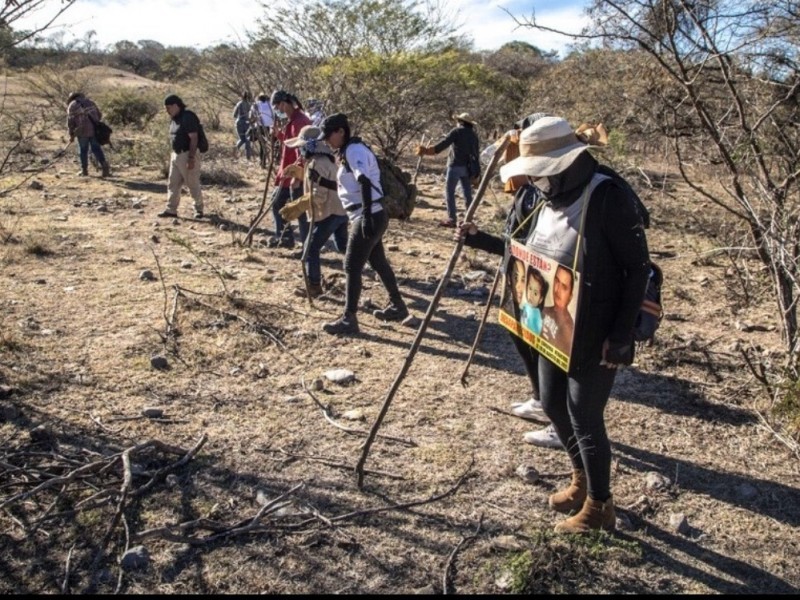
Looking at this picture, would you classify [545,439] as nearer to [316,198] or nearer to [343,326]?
[343,326]

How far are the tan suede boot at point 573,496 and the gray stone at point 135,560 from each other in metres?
1.79

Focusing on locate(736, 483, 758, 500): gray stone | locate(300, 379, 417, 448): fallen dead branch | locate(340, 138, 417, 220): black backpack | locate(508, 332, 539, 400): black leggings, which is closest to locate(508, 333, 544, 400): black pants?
locate(508, 332, 539, 400): black leggings

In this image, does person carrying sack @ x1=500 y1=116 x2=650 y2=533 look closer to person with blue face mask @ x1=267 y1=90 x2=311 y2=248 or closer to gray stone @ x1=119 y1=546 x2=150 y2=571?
gray stone @ x1=119 y1=546 x2=150 y2=571

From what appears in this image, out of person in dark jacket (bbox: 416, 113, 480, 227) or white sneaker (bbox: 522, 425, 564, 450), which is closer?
white sneaker (bbox: 522, 425, 564, 450)

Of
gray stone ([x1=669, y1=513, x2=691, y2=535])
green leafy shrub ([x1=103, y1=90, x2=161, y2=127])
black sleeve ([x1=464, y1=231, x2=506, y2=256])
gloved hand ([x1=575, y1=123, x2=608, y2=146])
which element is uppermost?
green leafy shrub ([x1=103, y1=90, x2=161, y2=127])

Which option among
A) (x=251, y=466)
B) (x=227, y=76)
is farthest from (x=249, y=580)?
(x=227, y=76)

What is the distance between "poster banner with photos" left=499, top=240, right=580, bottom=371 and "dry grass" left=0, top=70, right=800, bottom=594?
84 centimetres

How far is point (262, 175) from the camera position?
12477 mm

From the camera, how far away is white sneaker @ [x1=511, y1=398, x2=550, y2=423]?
13.1ft

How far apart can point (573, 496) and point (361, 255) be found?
2.64m

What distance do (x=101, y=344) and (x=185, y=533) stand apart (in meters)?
2.49

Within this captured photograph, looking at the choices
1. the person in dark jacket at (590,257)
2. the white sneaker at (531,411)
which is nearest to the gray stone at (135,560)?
the person in dark jacket at (590,257)

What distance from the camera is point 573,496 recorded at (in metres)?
3.12

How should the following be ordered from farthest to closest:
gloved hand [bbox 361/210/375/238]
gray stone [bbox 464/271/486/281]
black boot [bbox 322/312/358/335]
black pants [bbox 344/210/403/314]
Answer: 1. gray stone [bbox 464/271/486/281]
2. black boot [bbox 322/312/358/335]
3. black pants [bbox 344/210/403/314]
4. gloved hand [bbox 361/210/375/238]
